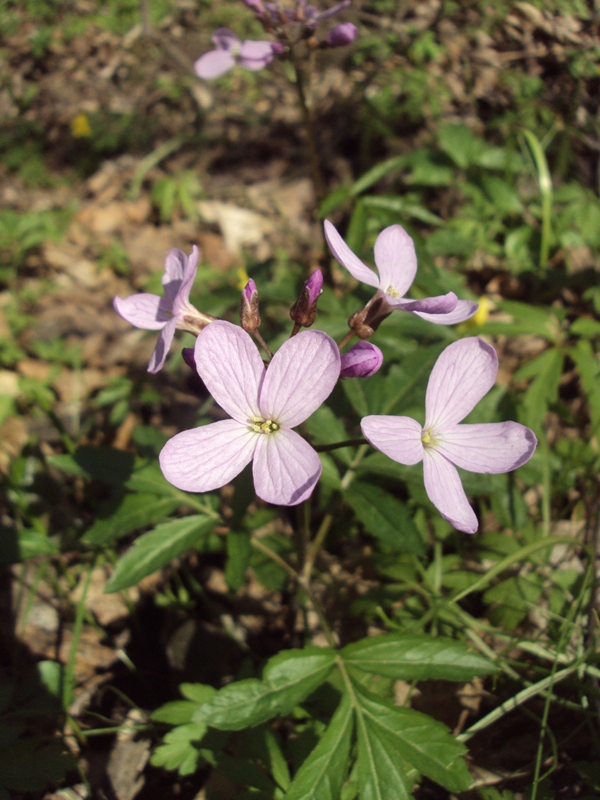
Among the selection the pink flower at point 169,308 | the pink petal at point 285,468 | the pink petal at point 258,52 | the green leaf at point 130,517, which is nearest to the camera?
the pink petal at point 285,468

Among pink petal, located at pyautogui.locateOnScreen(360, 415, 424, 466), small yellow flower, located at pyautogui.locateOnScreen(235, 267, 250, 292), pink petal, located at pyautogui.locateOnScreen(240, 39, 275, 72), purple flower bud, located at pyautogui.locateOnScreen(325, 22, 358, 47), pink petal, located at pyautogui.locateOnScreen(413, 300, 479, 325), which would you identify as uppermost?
purple flower bud, located at pyautogui.locateOnScreen(325, 22, 358, 47)

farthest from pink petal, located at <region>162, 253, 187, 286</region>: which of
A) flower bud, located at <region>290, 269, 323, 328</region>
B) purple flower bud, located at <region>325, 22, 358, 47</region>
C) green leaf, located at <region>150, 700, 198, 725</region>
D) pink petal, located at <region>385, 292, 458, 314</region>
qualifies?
purple flower bud, located at <region>325, 22, 358, 47</region>

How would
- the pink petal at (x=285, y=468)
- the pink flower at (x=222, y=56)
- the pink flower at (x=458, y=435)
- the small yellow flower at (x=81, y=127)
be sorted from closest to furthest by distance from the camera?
1. the pink petal at (x=285, y=468)
2. the pink flower at (x=458, y=435)
3. the pink flower at (x=222, y=56)
4. the small yellow flower at (x=81, y=127)

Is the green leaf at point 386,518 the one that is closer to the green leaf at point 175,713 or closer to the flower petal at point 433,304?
the flower petal at point 433,304

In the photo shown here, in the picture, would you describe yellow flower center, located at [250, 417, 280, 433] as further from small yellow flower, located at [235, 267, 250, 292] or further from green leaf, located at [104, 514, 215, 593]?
small yellow flower, located at [235, 267, 250, 292]

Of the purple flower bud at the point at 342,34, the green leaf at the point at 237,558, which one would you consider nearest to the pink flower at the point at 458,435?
the green leaf at the point at 237,558

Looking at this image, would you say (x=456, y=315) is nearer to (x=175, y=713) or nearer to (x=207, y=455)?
(x=207, y=455)

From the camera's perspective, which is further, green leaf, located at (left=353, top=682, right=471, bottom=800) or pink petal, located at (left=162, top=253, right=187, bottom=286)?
pink petal, located at (left=162, top=253, right=187, bottom=286)
